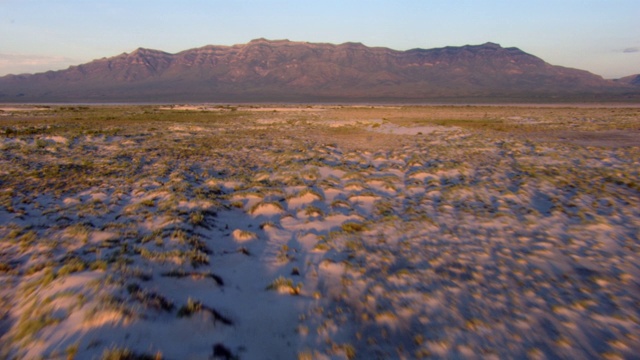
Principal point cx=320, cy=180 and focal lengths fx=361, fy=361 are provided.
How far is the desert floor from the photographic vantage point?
3.49 metres

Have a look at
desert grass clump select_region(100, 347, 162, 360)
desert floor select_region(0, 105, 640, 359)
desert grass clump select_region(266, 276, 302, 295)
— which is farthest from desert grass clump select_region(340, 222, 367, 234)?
desert grass clump select_region(100, 347, 162, 360)

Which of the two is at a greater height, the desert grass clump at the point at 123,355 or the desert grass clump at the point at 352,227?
the desert grass clump at the point at 123,355

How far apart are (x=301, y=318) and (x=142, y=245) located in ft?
9.67

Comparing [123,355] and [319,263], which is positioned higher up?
[123,355]

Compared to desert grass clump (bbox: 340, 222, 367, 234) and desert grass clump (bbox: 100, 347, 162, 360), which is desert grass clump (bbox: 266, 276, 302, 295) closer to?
desert grass clump (bbox: 100, 347, 162, 360)

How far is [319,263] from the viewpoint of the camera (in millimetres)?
5352

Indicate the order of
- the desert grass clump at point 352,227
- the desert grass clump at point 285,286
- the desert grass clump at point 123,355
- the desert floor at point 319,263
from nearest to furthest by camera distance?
the desert grass clump at point 123,355 → the desert floor at point 319,263 → the desert grass clump at point 285,286 → the desert grass clump at point 352,227

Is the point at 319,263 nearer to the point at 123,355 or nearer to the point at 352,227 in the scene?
the point at 352,227

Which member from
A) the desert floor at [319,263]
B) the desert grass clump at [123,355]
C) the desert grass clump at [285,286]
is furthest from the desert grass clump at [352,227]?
the desert grass clump at [123,355]

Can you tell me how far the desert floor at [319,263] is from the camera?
3494 millimetres

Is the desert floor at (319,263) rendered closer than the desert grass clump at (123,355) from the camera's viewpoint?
No

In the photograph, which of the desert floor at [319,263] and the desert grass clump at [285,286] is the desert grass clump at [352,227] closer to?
the desert floor at [319,263]

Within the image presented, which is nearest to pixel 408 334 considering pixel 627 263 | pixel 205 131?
pixel 627 263

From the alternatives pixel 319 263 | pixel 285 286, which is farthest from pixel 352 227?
pixel 285 286
